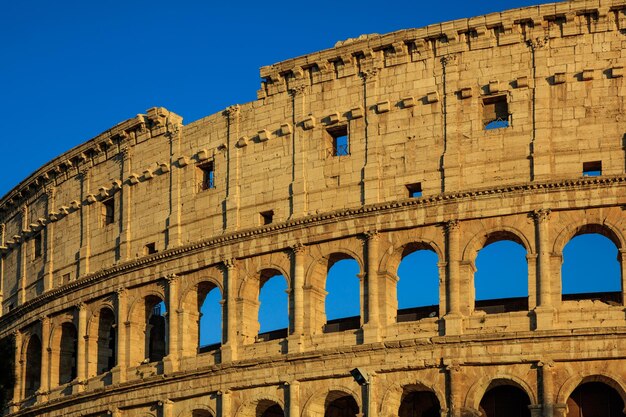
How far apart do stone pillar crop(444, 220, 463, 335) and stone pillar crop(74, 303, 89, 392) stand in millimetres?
15798

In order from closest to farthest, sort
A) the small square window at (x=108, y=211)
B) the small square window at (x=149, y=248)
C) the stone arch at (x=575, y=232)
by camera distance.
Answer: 1. the stone arch at (x=575, y=232)
2. the small square window at (x=149, y=248)
3. the small square window at (x=108, y=211)

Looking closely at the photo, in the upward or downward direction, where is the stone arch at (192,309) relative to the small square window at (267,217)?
downward

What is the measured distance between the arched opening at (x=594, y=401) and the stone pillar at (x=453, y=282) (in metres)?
4.02

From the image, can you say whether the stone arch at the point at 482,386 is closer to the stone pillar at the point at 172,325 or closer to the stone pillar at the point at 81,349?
the stone pillar at the point at 172,325

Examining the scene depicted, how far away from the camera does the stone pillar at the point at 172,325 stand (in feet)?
185

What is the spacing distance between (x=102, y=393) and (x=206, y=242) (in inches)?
271

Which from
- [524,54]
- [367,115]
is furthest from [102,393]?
[524,54]

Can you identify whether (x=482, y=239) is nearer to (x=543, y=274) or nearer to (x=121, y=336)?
(x=543, y=274)

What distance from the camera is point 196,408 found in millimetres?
55219

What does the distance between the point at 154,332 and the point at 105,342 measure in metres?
3.14

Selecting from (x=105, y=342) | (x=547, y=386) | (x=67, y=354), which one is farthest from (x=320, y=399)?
(x=67, y=354)

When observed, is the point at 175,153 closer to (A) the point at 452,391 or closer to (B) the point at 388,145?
(B) the point at 388,145

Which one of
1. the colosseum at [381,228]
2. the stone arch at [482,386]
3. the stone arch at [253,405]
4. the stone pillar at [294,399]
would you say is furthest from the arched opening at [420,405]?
the stone arch at [253,405]

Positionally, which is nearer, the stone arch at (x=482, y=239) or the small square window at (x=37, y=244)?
the stone arch at (x=482, y=239)
